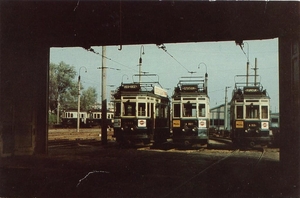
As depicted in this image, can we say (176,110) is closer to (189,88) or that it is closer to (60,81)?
(189,88)

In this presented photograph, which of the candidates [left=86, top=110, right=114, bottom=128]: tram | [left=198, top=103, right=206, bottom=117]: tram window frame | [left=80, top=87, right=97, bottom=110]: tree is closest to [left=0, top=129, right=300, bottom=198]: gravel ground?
[left=198, top=103, right=206, bottom=117]: tram window frame

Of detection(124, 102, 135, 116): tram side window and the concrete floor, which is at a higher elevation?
detection(124, 102, 135, 116): tram side window

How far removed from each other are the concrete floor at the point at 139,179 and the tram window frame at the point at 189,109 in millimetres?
6659

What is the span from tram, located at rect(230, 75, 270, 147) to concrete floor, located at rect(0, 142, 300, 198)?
629cm

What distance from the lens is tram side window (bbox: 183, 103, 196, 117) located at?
20688mm

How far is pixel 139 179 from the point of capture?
1016cm

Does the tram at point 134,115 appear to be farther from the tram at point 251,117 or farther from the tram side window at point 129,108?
the tram at point 251,117

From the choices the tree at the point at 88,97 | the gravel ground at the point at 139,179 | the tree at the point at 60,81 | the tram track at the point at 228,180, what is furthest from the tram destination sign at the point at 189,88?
the tree at the point at 88,97

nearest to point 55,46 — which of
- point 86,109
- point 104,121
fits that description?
point 104,121

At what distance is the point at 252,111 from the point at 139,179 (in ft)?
39.8

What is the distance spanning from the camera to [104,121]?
71.8 ft

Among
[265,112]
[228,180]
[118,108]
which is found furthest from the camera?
[118,108]

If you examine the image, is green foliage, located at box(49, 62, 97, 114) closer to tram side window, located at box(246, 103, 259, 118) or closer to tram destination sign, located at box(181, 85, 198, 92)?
tram destination sign, located at box(181, 85, 198, 92)

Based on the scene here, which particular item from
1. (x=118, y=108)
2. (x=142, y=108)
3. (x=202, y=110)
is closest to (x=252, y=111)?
(x=202, y=110)
